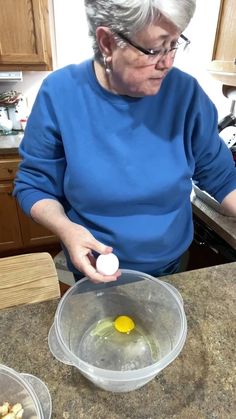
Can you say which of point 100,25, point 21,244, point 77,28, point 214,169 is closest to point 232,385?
point 214,169

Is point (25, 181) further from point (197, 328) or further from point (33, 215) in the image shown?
point (197, 328)

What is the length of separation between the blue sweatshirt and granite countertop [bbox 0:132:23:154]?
120 cm

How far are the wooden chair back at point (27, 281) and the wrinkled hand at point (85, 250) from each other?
14 centimetres

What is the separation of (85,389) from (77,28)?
239 centimetres

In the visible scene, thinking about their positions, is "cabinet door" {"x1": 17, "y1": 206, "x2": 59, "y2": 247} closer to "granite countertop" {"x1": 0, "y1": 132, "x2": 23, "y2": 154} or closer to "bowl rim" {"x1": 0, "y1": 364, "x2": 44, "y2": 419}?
"granite countertop" {"x1": 0, "y1": 132, "x2": 23, "y2": 154}

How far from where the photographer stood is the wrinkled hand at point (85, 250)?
564mm

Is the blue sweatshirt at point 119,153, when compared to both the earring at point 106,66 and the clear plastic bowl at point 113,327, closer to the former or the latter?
the earring at point 106,66

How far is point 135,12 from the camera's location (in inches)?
21.3

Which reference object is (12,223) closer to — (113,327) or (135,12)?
(113,327)

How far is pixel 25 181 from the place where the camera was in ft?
2.65

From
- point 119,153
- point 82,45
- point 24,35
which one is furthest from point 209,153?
point 82,45

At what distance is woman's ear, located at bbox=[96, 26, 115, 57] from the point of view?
614mm

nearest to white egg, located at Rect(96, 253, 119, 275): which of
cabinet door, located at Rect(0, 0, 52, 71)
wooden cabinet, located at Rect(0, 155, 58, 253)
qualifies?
wooden cabinet, located at Rect(0, 155, 58, 253)

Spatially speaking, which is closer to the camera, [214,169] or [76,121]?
[76,121]
